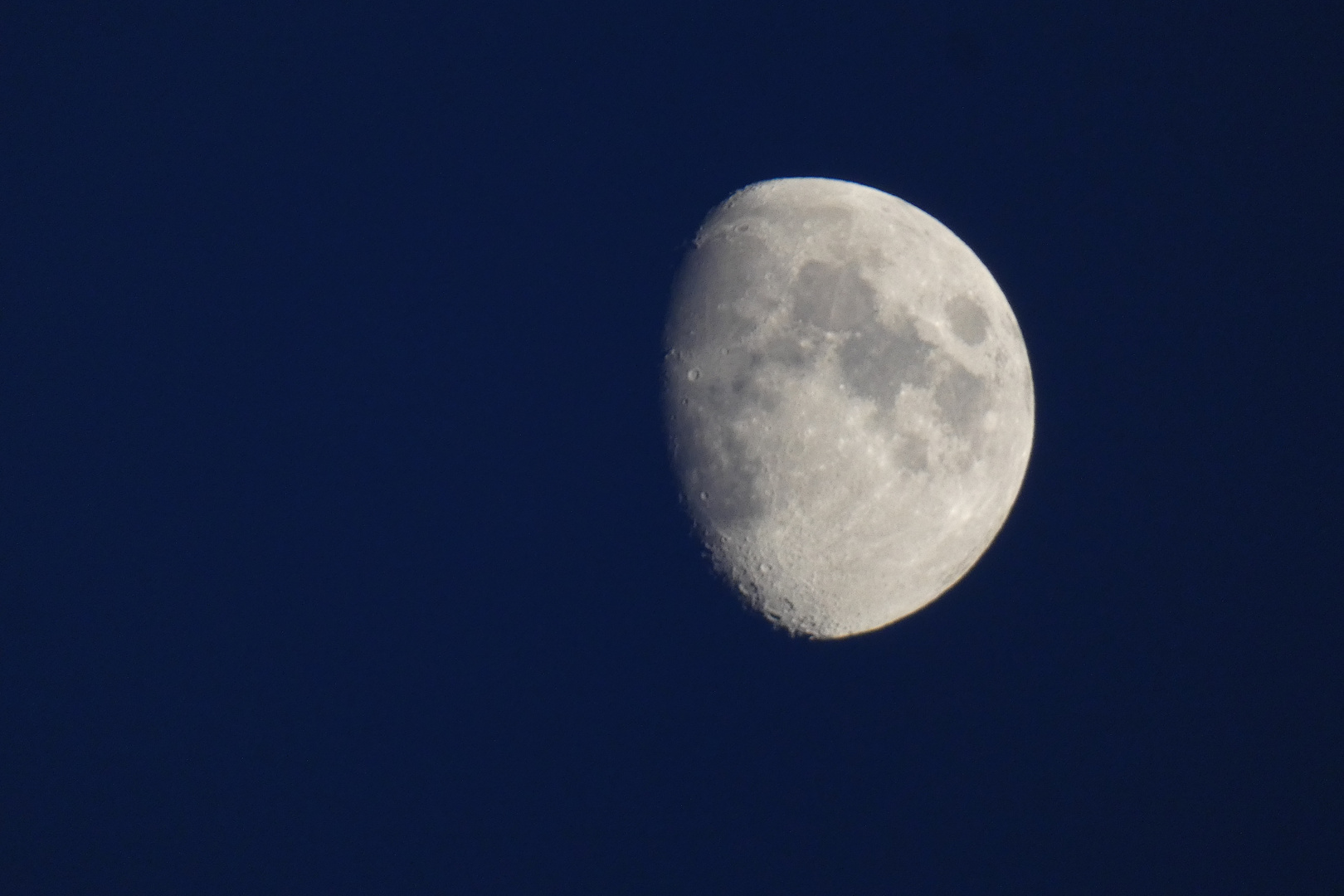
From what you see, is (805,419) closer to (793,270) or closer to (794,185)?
(793,270)

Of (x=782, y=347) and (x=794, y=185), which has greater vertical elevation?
(x=794, y=185)

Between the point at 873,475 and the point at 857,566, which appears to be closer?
the point at 873,475

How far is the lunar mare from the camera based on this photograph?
18.4 ft

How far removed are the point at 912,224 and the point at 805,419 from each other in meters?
2.09

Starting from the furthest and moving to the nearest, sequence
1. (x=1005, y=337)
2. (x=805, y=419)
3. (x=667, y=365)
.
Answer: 1. (x=1005, y=337)
2. (x=667, y=365)
3. (x=805, y=419)

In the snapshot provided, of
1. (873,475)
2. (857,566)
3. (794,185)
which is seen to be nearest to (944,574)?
(857,566)

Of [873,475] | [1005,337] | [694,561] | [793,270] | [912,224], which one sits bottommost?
[694,561]

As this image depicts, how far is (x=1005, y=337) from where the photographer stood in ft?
21.0

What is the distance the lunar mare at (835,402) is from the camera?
5.61 metres

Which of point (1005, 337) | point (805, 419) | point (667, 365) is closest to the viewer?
point (805, 419)

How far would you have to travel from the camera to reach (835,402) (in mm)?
5547

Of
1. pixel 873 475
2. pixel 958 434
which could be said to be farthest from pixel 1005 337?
pixel 873 475

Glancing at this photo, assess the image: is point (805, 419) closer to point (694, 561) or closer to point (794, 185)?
point (694, 561)

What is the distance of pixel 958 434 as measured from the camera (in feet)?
19.3
